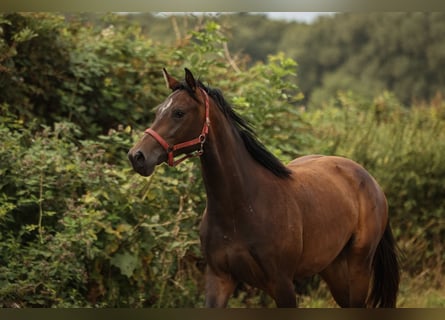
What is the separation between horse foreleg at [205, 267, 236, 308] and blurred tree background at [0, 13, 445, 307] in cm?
174

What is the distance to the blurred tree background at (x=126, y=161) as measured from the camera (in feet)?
25.3

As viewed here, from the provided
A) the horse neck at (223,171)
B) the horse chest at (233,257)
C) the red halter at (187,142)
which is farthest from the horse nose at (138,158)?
the horse chest at (233,257)

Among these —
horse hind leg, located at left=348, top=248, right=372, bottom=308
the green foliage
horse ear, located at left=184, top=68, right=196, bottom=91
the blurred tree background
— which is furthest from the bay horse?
the green foliage

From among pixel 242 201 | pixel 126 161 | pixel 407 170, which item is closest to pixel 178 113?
pixel 242 201

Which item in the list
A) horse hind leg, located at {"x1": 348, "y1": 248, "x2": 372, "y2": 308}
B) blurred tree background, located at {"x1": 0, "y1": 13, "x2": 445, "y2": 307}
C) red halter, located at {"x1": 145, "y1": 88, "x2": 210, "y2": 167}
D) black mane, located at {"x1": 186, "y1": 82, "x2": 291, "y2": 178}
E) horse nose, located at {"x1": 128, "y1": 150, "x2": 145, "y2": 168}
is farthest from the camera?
blurred tree background, located at {"x1": 0, "y1": 13, "x2": 445, "y2": 307}

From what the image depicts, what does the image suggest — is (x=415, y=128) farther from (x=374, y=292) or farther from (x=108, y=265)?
(x=108, y=265)

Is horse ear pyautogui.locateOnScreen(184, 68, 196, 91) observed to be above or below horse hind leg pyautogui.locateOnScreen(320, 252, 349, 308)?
above

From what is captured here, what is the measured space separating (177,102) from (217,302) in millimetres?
1362

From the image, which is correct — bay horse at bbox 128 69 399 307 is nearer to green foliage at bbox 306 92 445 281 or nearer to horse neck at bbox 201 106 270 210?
horse neck at bbox 201 106 270 210

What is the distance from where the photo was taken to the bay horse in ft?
19.4

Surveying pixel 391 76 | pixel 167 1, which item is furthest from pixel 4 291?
pixel 391 76

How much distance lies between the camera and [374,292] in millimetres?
7586

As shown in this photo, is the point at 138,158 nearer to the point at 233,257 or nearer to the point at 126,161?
the point at 233,257

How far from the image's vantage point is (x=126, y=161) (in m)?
8.68
